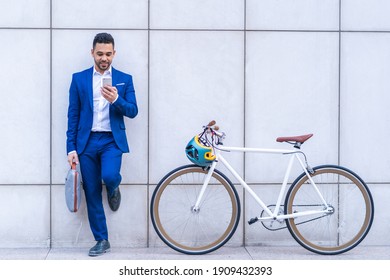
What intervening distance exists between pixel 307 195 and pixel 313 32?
5.78 feet

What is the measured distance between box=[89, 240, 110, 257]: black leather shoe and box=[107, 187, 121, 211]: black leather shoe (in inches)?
15.6

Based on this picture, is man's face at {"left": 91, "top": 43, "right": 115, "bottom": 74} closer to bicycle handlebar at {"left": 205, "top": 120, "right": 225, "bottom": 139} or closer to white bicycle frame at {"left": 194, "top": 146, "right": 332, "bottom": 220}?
bicycle handlebar at {"left": 205, "top": 120, "right": 225, "bottom": 139}

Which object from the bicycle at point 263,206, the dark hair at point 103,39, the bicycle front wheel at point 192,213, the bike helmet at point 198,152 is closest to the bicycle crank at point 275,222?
the bicycle at point 263,206

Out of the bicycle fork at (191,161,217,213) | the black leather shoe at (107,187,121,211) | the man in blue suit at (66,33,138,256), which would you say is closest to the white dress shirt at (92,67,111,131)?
the man in blue suit at (66,33,138,256)

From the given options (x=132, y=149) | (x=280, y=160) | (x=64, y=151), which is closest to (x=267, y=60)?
(x=280, y=160)

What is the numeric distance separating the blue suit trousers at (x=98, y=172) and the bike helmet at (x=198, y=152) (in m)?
0.72

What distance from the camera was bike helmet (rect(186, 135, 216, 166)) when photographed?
24.2 ft

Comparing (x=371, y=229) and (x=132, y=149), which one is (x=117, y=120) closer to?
(x=132, y=149)

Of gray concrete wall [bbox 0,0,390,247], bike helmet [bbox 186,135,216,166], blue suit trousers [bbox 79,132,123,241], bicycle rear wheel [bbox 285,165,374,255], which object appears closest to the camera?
bike helmet [bbox 186,135,216,166]

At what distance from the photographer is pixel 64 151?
7930 millimetres

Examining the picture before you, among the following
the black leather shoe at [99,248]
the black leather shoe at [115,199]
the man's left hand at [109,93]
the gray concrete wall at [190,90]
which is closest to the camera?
the man's left hand at [109,93]

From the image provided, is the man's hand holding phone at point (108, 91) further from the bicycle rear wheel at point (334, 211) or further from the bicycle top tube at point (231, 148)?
the bicycle rear wheel at point (334, 211)

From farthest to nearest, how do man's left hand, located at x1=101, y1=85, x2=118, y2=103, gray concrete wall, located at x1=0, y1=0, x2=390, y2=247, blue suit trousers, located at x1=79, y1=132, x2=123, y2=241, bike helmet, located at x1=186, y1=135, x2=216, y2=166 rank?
gray concrete wall, located at x1=0, y1=0, x2=390, y2=247 < blue suit trousers, located at x1=79, y1=132, x2=123, y2=241 < bike helmet, located at x1=186, y1=135, x2=216, y2=166 < man's left hand, located at x1=101, y1=85, x2=118, y2=103

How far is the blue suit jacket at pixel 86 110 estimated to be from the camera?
24.6 ft
